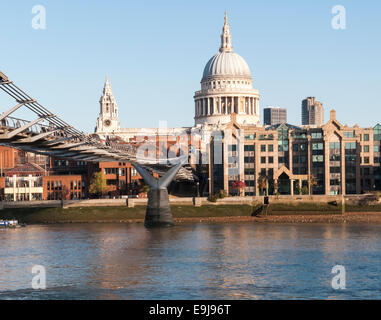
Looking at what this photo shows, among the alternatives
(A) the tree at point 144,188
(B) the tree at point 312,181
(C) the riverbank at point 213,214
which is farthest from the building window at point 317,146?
(A) the tree at point 144,188

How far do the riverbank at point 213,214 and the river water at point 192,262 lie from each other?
44.5 feet

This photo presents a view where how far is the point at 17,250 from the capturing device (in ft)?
227

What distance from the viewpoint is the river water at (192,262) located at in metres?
49.6

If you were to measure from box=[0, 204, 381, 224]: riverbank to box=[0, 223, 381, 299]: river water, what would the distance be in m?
13.6

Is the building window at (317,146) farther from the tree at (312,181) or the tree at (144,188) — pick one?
the tree at (144,188)

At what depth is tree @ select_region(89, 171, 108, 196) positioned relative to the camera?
125 m

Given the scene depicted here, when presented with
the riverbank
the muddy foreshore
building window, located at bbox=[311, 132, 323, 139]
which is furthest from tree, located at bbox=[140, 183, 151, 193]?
building window, located at bbox=[311, 132, 323, 139]

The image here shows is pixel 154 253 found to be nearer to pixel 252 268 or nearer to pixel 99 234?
pixel 252 268

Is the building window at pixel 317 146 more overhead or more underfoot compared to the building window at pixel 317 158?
more overhead

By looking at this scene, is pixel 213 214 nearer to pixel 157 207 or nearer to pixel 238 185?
pixel 157 207

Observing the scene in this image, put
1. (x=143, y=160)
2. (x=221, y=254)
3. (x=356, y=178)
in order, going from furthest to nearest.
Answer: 1. (x=356, y=178)
2. (x=143, y=160)
3. (x=221, y=254)

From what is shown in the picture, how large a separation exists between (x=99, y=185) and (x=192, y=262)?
64.6 m

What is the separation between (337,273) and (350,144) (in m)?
69.7
